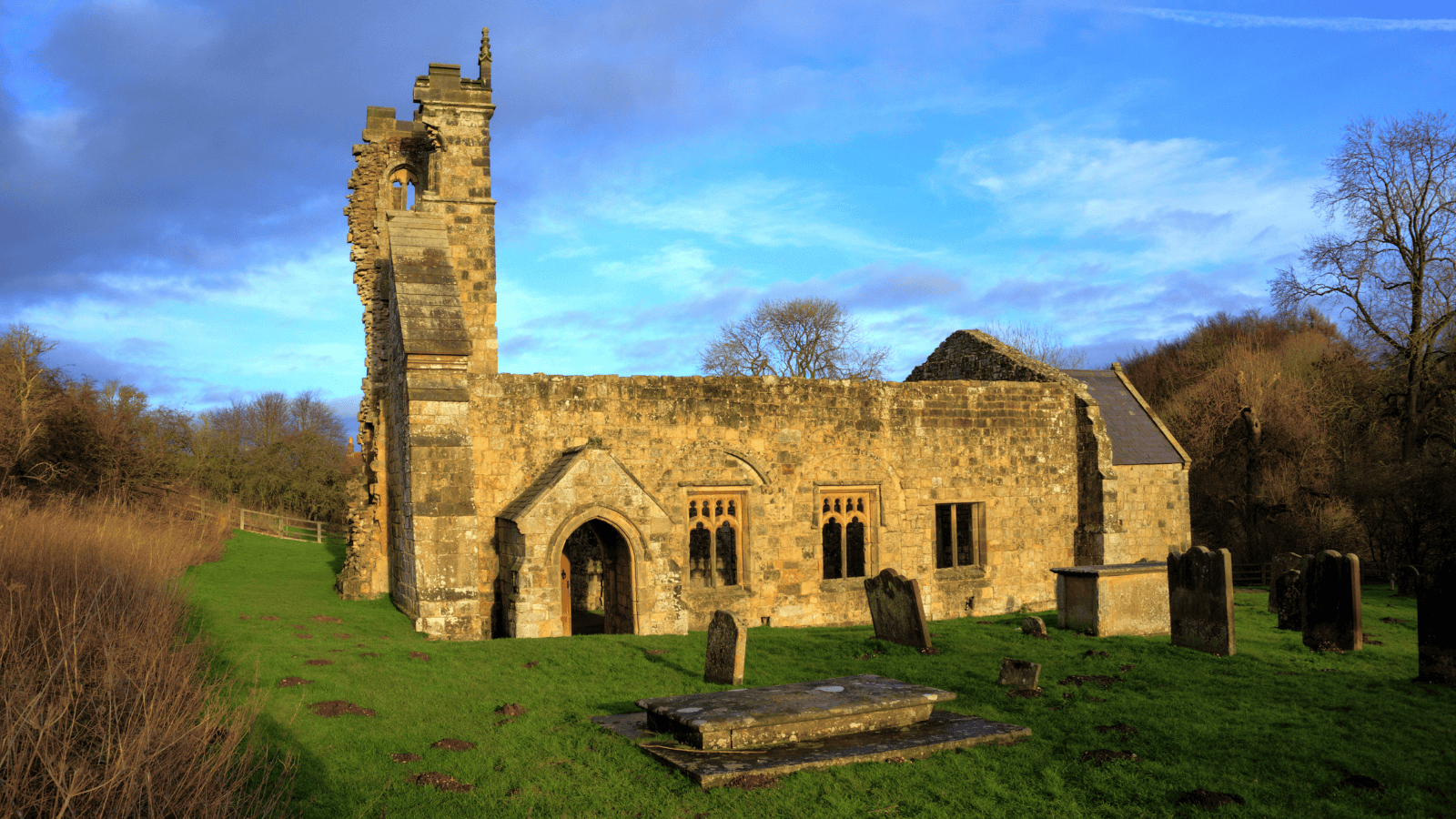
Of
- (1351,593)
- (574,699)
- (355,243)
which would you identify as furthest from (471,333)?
(1351,593)

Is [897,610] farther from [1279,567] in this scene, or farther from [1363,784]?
[1279,567]

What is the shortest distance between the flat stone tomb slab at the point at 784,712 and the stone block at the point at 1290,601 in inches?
318

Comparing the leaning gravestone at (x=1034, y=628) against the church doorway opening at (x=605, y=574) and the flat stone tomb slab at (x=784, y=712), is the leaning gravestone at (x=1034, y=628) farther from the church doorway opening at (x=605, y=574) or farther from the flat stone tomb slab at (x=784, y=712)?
the church doorway opening at (x=605, y=574)

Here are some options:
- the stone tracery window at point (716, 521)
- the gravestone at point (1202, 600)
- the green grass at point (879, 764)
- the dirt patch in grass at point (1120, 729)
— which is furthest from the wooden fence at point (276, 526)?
the dirt patch in grass at point (1120, 729)

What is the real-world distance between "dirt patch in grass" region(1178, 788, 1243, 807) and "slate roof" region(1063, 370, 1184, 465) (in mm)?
12494

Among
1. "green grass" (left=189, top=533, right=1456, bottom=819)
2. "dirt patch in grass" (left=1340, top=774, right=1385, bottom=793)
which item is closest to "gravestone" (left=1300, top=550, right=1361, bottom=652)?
"green grass" (left=189, top=533, right=1456, bottom=819)

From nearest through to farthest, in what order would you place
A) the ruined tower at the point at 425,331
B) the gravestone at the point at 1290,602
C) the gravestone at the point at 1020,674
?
the gravestone at the point at 1020,674
the ruined tower at the point at 425,331
the gravestone at the point at 1290,602

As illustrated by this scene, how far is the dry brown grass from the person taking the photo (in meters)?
3.88

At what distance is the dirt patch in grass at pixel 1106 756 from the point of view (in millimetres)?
6566

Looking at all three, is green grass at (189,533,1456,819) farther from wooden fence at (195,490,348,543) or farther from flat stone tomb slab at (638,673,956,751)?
wooden fence at (195,490,348,543)

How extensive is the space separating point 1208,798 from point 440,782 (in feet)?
16.8

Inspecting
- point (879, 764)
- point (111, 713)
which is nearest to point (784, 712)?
point (879, 764)

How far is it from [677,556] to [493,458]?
3135mm

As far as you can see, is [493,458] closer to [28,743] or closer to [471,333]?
[471,333]
